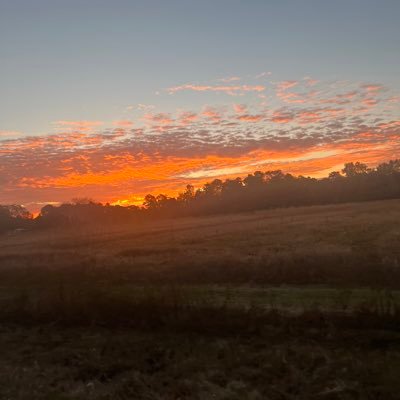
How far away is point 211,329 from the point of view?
18.8 metres

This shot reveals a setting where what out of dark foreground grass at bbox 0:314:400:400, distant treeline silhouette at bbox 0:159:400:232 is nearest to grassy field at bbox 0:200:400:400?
dark foreground grass at bbox 0:314:400:400

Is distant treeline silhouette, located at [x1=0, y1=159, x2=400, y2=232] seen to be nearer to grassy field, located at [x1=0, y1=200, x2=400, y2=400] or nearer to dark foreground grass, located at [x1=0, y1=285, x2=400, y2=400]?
grassy field, located at [x1=0, y1=200, x2=400, y2=400]

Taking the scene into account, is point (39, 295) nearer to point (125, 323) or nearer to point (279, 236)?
point (125, 323)

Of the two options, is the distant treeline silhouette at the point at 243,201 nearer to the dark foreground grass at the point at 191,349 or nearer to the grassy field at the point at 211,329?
the grassy field at the point at 211,329

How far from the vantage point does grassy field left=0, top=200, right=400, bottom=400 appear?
554 inches

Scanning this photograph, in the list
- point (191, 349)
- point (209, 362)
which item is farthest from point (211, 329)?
point (209, 362)

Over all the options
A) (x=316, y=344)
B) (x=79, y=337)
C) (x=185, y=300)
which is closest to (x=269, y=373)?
(x=316, y=344)

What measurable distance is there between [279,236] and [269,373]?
3038cm

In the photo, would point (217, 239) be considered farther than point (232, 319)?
Yes

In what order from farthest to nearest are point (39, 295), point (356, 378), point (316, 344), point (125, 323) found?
1. point (39, 295)
2. point (125, 323)
3. point (316, 344)
4. point (356, 378)

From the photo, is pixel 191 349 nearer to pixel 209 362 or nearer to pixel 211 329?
pixel 209 362

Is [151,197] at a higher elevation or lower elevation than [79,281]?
higher

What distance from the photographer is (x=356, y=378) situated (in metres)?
13.6

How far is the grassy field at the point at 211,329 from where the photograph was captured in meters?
14.1
